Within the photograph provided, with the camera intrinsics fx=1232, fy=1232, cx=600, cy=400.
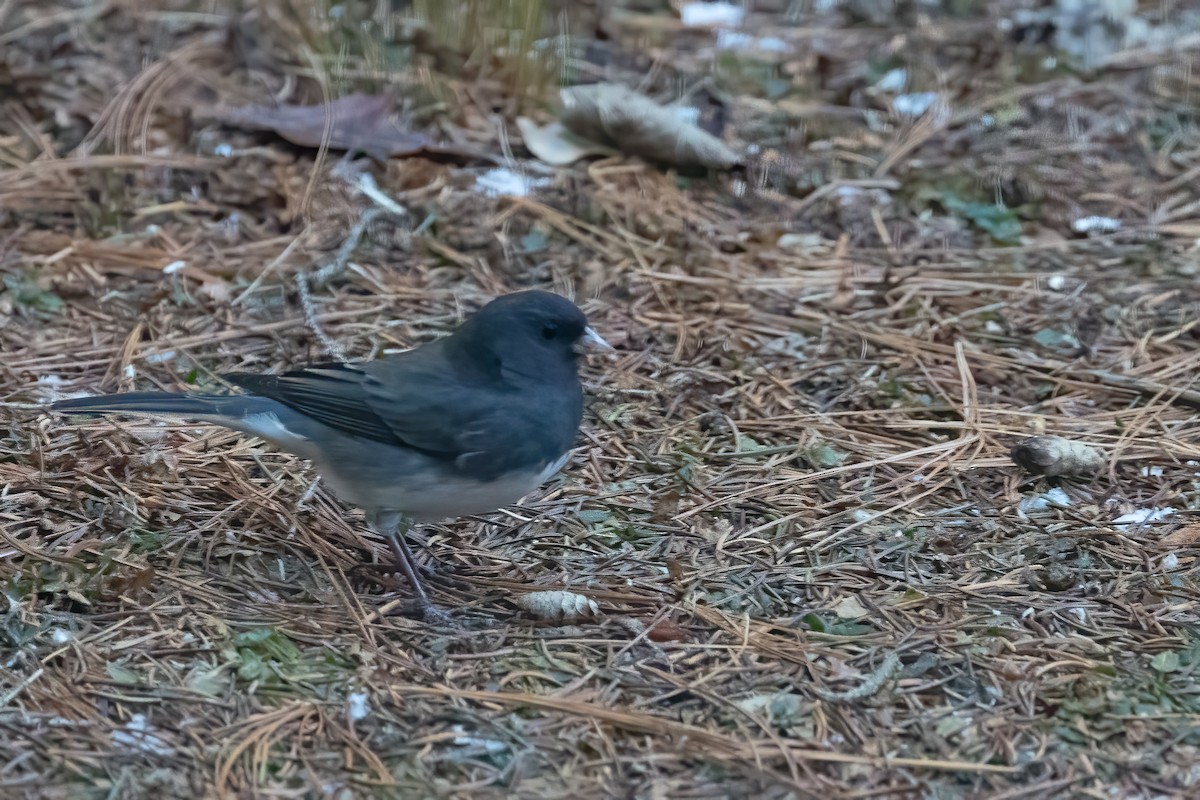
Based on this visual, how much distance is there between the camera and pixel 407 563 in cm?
302

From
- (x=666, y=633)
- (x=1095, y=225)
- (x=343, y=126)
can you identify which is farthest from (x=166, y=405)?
(x=1095, y=225)

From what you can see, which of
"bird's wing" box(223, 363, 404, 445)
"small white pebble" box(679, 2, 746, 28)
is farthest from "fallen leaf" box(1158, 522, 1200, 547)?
"small white pebble" box(679, 2, 746, 28)

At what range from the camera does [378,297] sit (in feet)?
13.5

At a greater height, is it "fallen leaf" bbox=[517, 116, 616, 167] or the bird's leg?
"fallen leaf" bbox=[517, 116, 616, 167]

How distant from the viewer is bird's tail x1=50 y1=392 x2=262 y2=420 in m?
2.86

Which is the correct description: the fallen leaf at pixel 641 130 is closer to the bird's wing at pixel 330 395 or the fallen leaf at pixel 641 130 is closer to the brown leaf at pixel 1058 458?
the brown leaf at pixel 1058 458

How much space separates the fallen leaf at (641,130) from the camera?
476 centimetres

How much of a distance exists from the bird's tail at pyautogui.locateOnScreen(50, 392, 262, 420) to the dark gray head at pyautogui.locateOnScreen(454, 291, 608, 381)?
589 millimetres

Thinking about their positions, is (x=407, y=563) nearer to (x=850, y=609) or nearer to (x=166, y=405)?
(x=166, y=405)

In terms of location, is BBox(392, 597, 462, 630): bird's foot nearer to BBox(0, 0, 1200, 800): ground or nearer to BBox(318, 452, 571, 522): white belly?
BBox(0, 0, 1200, 800): ground

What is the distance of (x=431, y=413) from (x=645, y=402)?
936mm

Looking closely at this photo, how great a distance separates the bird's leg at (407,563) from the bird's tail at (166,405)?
0.45m

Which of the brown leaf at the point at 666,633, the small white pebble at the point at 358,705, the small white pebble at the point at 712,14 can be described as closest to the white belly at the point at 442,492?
the brown leaf at the point at 666,633

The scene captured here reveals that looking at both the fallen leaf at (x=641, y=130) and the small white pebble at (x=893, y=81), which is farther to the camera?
the small white pebble at (x=893, y=81)
